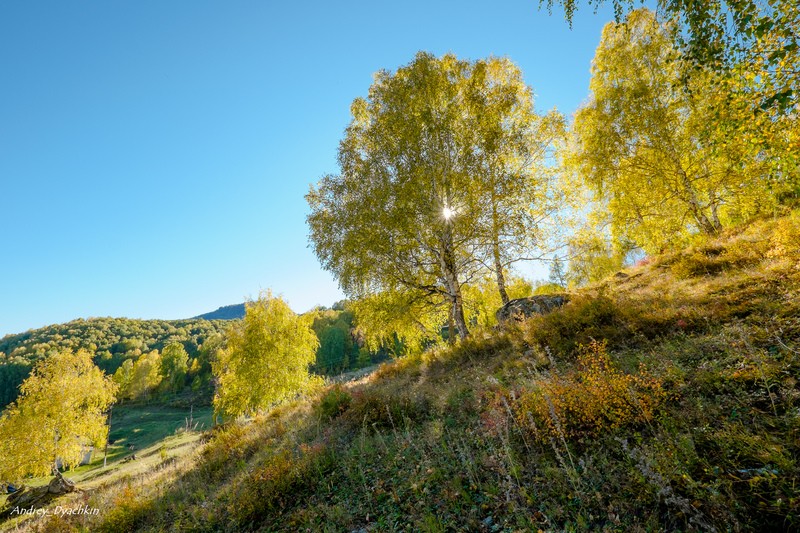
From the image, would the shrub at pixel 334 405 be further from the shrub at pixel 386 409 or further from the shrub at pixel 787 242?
the shrub at pixel 787 242

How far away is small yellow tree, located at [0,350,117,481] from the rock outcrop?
1246 inches

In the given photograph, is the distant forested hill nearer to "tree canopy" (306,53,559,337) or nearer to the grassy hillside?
"tree canopy" (306,53,559,337)

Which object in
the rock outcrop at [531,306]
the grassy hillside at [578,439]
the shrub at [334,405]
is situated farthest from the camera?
the rock outcrop at [531,306]

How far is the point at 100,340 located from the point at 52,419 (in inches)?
6727

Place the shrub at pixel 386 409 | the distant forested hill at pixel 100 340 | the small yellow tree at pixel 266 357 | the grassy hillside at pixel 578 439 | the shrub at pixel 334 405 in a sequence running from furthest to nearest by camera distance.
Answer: the distant forested hill at pixel 100 340
the small yellow tree at pixel 266 357
the shrub at pixel 334 405
the shrub at pixel 386 409
the grassy hillside at pixel 578 439

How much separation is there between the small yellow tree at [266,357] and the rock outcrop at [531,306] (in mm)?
18128

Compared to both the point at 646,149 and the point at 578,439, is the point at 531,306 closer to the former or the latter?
the point at 578,439

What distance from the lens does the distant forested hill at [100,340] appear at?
108562mm

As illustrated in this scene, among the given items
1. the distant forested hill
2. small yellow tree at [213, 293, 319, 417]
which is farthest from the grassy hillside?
the distant forested hill

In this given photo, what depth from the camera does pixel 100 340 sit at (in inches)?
5802

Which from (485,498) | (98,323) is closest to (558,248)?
(485,498)

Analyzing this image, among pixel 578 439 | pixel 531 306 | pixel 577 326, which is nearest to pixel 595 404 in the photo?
pixel 578 439

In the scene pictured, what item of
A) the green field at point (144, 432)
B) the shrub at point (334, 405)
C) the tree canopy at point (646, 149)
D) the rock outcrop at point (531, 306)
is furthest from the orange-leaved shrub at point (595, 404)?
the green field at point (144, 432)

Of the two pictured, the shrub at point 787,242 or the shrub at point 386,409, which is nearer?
the shrub at point 787,242
